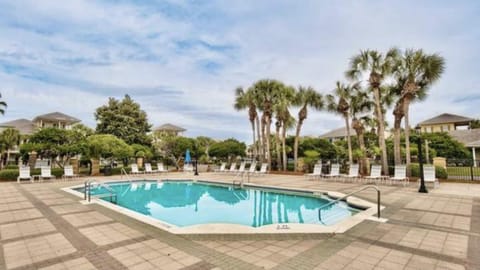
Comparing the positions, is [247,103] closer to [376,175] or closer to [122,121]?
[376,175]

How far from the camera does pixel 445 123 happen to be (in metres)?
37.9

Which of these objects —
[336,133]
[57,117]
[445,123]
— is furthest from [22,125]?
[445,123]

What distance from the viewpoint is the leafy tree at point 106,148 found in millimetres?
18531

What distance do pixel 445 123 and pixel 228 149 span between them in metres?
34.3

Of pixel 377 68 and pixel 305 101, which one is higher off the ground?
pixel 377 68

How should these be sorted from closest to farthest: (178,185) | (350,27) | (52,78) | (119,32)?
(350,27), (119,32), (178,185), (52,78)

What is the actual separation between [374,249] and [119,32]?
13055 millimetres

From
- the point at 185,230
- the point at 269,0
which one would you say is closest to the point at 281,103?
the point at 269,0

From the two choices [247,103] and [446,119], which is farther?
[446,119]

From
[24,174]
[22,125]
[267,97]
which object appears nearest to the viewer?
[24,174]

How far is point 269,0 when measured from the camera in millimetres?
9281

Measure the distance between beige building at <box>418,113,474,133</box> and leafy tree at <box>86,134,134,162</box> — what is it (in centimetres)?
4140

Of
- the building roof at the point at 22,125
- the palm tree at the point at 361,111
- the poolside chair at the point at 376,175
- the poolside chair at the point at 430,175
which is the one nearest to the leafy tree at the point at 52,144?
the poolside chair at the point at 376,175

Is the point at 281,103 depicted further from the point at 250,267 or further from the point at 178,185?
the point at 250,267
